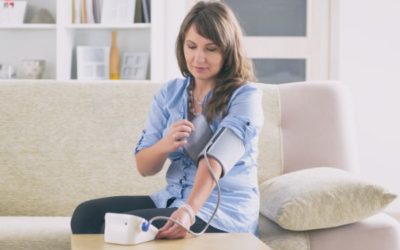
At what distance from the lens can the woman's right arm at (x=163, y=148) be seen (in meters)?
1.82

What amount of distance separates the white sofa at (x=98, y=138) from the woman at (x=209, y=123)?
581mm

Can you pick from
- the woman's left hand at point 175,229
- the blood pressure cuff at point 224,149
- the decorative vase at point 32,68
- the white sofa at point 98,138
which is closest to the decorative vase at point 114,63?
the decorative vase at point 32,68

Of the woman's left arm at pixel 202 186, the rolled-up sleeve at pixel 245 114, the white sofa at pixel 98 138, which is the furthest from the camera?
the white sofa at pixel 98 138

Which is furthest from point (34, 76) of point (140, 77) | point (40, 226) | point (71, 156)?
point (40, 226)

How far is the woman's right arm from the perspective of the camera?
1816 mm

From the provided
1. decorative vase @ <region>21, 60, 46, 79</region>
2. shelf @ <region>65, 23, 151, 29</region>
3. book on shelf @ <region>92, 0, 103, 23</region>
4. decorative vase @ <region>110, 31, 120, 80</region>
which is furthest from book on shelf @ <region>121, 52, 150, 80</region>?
decorative vase @ <region>21, 60, 46, 79</region>

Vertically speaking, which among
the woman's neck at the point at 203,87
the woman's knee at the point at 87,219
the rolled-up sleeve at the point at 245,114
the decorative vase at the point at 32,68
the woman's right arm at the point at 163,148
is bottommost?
the woman's knee at the point at 87,219

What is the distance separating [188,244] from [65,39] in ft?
10.9

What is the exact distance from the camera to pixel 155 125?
207cm

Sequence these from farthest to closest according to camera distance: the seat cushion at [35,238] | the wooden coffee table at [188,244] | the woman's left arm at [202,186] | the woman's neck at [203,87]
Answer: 1. the seat cushion at [35,238]
2. the woman's neck at [203,87]
3. the woman's left arm at [202,186]
4. the wooden coffee table at [188,244]

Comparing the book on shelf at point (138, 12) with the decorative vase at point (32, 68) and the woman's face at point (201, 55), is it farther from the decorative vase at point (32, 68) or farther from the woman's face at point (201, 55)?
the woman's face at point (201, 55)

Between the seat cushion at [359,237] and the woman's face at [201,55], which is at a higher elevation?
the woman's face at [201,55]

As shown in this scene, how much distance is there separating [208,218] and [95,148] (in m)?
0.89

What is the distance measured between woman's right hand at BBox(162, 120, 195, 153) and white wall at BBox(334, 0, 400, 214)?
301 cm
